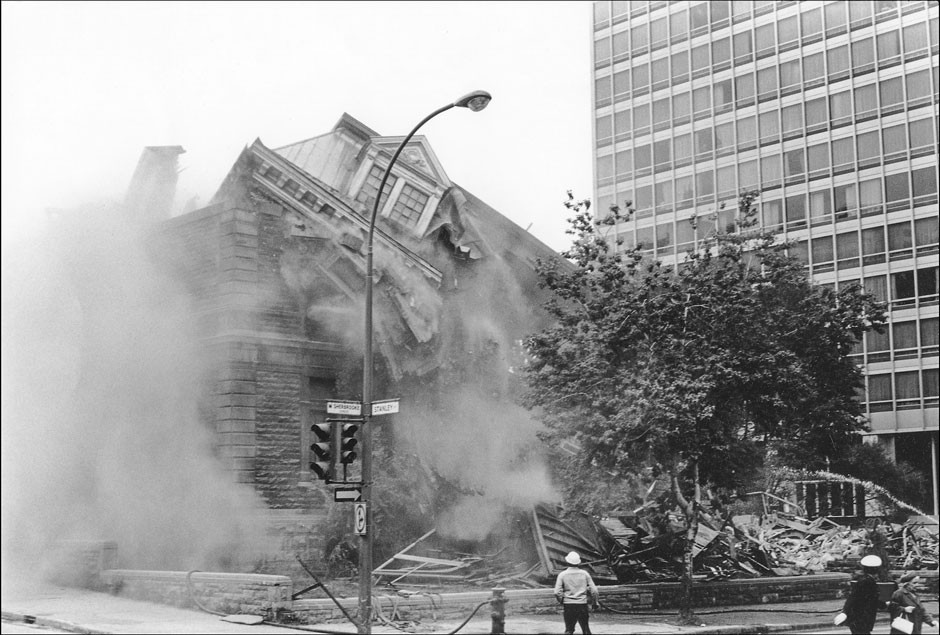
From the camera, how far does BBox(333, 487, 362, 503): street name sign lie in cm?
1552

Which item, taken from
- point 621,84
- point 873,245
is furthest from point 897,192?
point 621,84

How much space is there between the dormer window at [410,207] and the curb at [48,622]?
13641 millimetres

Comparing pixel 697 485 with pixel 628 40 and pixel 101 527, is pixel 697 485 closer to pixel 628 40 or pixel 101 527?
pixel 101 527

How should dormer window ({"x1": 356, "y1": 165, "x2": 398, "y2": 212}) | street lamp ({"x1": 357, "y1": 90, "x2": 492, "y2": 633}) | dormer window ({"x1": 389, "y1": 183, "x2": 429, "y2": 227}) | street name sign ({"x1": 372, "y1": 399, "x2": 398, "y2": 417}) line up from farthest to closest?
dormer window ({"x1": 356, "y1": 165, "x2": 398, "y2": 212})
dormer window ({"x1": 389, "y1": 183, "x2": 429, "y2": 227})
street name sign ({"x1": 372, "y1": 399, "x2": 398, "y2": 417})
street lamp ({"x1": 357, "y1": 90, "x2": 492, "y2": 633})

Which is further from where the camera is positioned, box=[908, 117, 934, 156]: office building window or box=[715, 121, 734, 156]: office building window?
box=[715, 121, 734, 156]: office building window

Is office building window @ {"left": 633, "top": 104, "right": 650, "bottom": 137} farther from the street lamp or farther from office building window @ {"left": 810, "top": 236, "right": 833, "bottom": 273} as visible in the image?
the street lamp

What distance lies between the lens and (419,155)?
29.4 m

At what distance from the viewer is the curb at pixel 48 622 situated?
16250 millimetres

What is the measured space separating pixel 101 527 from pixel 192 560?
82.7 inches

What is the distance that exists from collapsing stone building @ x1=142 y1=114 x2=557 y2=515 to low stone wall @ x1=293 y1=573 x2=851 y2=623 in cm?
516

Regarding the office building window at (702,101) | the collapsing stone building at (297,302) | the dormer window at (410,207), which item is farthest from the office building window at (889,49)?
the dormer window at (410,207)

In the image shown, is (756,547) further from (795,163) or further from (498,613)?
(795,163)

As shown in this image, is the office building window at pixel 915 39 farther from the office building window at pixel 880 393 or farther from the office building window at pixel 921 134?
the office building window at pixel 880 393

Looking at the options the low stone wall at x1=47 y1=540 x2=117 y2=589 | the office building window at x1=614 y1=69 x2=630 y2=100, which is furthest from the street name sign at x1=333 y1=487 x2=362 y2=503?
the office building window at x1=614 y1=69 x2=630 y2=100
